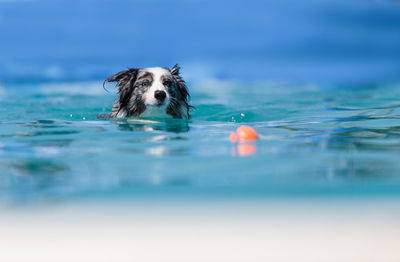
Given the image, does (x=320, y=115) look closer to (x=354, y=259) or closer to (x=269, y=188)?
(x=269, y=188)

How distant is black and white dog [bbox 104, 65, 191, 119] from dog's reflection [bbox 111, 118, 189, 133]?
0.63ft

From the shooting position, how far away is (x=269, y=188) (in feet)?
8.10

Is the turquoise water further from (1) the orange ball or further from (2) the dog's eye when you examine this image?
(2) the dog's eye

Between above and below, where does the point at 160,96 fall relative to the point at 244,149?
above

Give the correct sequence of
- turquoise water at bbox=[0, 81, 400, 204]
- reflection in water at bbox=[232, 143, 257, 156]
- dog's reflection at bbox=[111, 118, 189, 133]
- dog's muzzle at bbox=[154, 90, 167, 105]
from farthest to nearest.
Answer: dog's muzzle at bbox=[154, 90, 167, 105]
dog's reflection at bbox=[111, 118, 189, 133]
reflection in water at bbox=[232, 143, 257, 156]
turquoise water at bbox=[0, 81, 400, 204]

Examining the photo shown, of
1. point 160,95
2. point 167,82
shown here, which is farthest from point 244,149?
point 167,82

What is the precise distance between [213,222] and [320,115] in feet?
14.7

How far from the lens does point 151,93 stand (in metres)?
5.56

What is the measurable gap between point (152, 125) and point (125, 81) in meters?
1.32

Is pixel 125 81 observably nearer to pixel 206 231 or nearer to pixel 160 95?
pixel 160 95

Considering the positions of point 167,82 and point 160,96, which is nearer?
→ point 160,96


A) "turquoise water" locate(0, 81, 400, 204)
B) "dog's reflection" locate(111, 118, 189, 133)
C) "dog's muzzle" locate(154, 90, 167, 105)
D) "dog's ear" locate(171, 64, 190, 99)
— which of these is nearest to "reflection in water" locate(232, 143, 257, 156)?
"turquoise water" locate(0, 81, 400, 204)

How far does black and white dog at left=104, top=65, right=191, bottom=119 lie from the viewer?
18.3 ft

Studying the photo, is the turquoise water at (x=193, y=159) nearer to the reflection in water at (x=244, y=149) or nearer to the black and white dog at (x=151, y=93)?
the reflection in water at (x=244, y=149)
